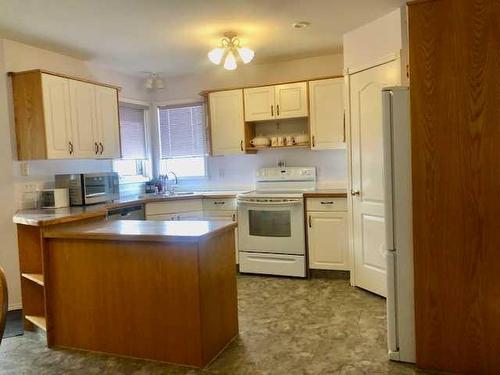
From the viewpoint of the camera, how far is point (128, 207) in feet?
14.2

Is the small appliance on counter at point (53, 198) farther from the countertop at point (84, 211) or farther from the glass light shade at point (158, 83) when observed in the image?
the glass light shade at point (158, 83)

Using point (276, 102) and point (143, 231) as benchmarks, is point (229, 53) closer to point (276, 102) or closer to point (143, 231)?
point (276, 102)

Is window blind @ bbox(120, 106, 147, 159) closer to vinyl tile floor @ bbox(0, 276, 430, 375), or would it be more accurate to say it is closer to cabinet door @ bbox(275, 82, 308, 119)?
cabinet door @ bbox(275, 82, 308, 119)

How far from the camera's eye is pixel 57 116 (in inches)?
145

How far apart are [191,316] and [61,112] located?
7.61ft

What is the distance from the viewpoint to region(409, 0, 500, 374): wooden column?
2186 mm

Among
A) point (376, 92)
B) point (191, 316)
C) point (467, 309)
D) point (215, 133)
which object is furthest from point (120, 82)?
point (467, 309)

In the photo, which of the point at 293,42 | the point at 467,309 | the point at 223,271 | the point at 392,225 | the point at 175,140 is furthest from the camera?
the point at 175,140

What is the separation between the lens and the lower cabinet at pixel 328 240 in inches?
165

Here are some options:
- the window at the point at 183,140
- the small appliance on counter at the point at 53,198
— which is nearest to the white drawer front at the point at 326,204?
the window at the point at 183,140

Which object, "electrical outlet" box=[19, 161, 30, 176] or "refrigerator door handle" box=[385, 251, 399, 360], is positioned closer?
"refrigerator door handle" box=[385, 251, 399, 360]

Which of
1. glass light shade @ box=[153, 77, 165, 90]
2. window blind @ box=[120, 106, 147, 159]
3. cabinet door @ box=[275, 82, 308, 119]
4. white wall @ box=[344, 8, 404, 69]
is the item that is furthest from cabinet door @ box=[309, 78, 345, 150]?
window blind @ box=[120, 106, 147, 159]

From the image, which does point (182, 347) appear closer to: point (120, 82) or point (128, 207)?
point (128, 207)

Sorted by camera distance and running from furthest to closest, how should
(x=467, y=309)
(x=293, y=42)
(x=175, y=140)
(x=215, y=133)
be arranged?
(x=175, y=140)
(x=215, y=133)
(x=293, y=42)
(x=467, y=309)
